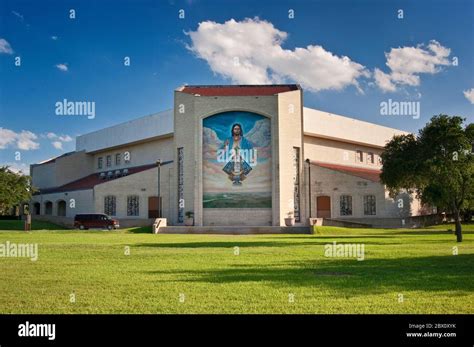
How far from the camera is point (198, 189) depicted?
50.6 m

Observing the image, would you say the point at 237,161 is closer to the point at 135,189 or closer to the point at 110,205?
the point at 135,189

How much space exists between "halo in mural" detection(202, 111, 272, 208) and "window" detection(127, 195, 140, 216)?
403 inches

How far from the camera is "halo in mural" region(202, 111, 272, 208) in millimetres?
50219

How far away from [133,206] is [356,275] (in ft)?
154

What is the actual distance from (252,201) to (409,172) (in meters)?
23.4

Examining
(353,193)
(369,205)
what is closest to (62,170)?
(353,193)

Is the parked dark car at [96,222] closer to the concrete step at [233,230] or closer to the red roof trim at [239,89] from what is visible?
the concrete step at [233,230]

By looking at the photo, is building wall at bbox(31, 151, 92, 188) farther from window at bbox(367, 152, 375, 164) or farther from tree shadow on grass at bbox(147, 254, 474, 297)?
tree shadow on grass at bbox(147, 254, 474, 297)

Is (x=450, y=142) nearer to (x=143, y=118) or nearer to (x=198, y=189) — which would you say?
(x=198, y=189)

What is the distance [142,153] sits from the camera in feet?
217

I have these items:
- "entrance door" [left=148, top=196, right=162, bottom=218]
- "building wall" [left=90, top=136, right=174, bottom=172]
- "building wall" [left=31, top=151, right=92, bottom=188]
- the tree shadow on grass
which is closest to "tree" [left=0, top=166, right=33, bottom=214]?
"entrance door" [left=148, top=196, right=162, bottom=218]

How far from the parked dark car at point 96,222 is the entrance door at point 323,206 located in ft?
76.5

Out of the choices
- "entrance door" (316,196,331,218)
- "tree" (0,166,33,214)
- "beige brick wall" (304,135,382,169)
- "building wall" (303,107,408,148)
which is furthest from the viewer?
"beige brick wall" (304,135,382,169)
